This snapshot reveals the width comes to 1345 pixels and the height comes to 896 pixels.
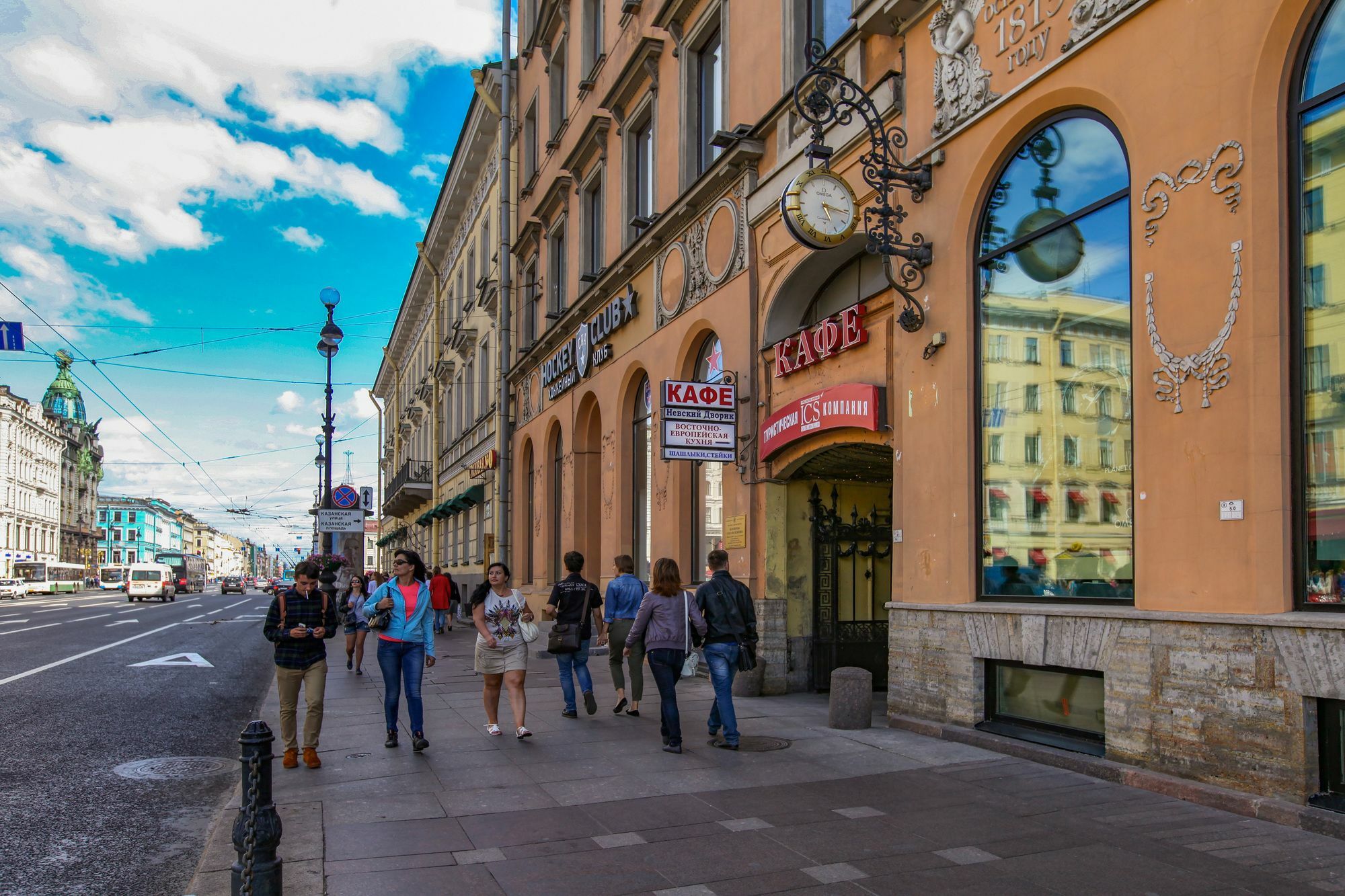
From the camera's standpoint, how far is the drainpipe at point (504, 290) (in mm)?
26344

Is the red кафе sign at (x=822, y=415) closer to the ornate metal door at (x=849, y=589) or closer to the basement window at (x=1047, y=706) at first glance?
the ornate metal door at (x=849, y=589)

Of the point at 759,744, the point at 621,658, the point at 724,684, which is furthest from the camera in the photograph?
the point at 621,658

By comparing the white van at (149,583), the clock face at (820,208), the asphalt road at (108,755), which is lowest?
the white van at (149,583)

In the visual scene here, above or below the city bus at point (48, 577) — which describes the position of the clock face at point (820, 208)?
above

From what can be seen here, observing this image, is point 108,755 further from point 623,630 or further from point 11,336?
point 11,336

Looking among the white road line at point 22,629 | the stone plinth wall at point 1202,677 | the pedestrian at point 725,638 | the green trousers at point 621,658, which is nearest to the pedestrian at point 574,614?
the green trousers at point 621,658

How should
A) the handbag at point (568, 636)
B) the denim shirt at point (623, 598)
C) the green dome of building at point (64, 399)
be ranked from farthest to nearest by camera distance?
the green dome of building at point (64, 399) → the denim shirt at point (623, 598) → the handbag at point (568, 636)

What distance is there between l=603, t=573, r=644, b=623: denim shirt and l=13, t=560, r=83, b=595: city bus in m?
77.1

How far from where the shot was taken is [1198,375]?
22.4 feet

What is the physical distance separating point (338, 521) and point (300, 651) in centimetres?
1899

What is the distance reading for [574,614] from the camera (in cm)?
1091

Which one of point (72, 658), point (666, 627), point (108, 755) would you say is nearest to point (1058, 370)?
point (666, 627)

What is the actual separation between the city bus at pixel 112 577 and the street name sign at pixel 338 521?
80.2 metres

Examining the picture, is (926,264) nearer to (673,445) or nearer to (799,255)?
(799,255)
